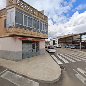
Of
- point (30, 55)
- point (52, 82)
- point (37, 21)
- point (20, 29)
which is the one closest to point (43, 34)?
point (37, 21)

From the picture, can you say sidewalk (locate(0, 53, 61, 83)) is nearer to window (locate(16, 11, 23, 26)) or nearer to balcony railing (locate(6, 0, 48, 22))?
window (locate(16, 11, 23, 26))

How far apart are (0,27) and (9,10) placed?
3393 mm

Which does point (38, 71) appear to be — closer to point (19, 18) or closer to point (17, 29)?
point (17, 29)

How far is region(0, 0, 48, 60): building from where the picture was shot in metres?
16.2

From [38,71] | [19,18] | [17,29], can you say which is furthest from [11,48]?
[38,71]

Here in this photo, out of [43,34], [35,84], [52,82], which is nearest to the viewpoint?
[35,84]

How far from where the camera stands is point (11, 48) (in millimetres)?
17312

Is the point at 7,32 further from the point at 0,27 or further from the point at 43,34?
the point at 43,34

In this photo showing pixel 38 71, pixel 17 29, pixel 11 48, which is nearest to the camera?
pixel 38 71

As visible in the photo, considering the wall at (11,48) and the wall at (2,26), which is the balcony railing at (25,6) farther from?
the wall at (11,48)

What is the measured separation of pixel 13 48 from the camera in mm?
17031

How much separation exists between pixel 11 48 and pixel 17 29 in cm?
281

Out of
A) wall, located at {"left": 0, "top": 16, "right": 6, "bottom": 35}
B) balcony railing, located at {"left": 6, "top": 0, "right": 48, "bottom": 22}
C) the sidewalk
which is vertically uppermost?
balcony railing, located at {"left": 6, "top": 0, "right": 48, "bottom": 22}

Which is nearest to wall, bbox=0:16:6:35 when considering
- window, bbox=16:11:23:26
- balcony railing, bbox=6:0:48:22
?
window, bbox=16:11:23:26
